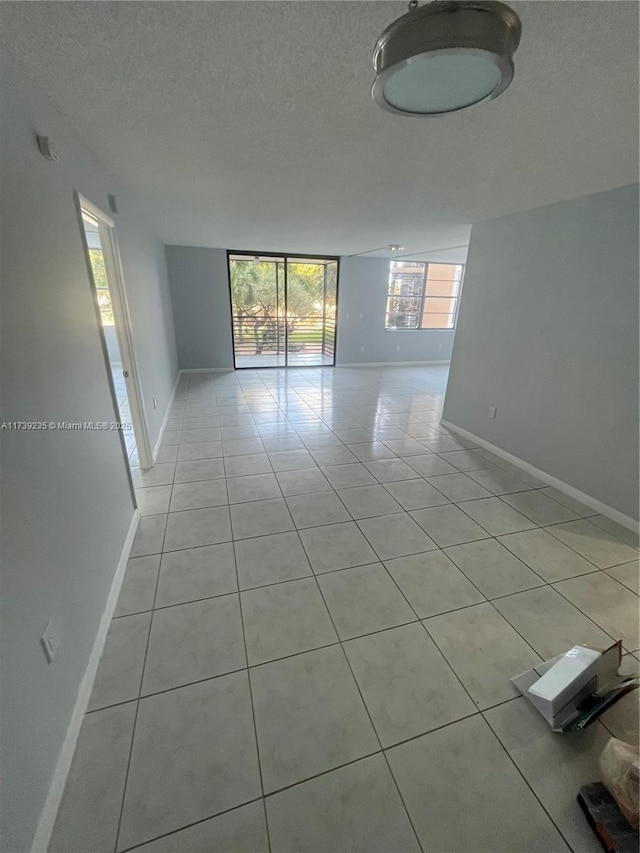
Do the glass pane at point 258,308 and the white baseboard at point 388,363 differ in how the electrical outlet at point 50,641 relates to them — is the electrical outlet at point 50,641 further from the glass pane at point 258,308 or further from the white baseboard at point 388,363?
the white baseboard at point 388,363

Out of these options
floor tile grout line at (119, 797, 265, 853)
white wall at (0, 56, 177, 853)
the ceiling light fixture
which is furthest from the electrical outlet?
the ceiling light fixture

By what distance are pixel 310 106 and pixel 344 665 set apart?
94.5 inches

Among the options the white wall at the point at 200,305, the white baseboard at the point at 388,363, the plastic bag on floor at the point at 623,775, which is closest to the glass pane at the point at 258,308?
the white wall at the point at 200,305

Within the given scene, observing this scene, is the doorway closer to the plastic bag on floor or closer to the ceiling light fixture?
the ceiling light fixture

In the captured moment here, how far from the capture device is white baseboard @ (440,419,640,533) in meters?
2.45

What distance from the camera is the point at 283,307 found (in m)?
6.86

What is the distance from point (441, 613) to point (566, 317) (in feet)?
8.05

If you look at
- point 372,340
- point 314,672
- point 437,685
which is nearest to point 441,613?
point 437,685

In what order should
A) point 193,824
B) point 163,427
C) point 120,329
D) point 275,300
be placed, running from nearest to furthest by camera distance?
point 193,824 < point 120,329 < point 163,427 < point 275,300

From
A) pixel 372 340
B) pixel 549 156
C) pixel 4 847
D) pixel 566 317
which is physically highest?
pixel 549 156

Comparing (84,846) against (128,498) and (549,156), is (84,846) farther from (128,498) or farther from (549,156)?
(549,156)

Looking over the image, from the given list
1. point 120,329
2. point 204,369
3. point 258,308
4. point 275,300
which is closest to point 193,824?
point 120,329

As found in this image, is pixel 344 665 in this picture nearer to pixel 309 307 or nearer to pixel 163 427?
pixel 163 427

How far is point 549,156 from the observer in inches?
72.7
